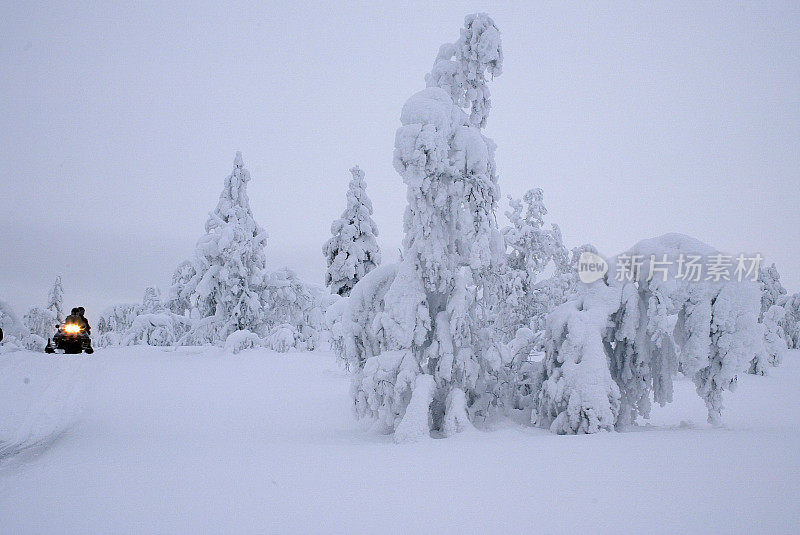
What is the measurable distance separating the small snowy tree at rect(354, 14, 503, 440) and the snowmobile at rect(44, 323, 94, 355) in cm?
1759

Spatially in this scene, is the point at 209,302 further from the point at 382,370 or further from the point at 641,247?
the point at 641,247

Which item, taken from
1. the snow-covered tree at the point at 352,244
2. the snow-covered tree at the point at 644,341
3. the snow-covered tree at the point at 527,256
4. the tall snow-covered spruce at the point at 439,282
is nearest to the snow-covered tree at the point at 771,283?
the snow-covered tree at the point at 527,256

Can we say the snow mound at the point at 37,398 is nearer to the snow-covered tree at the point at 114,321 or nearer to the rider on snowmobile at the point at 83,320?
the rider on snowmobile at the point at 83,320

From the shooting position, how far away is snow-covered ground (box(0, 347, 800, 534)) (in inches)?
199

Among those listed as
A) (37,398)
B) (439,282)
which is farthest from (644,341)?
(37,398)

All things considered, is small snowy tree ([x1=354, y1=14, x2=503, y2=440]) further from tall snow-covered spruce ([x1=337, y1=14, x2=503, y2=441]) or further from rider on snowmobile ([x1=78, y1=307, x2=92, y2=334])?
rider on snowmobile ([x1=78, y1=307, x2=92, y2=334])

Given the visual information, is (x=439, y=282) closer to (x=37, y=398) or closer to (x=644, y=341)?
(x=644, y=341)

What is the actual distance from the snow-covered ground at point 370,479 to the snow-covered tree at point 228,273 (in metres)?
16.0

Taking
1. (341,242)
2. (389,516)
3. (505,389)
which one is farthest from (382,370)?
(341,242)

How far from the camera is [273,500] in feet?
19.0

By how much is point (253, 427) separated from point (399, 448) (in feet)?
15.9

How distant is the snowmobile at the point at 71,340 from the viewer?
22.2 metres

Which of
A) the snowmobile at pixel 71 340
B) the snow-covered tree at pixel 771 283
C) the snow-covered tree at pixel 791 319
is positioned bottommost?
the snowmobile at pixel 71 340

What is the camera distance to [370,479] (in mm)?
6535
